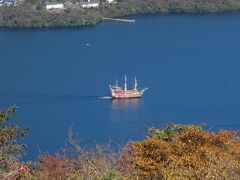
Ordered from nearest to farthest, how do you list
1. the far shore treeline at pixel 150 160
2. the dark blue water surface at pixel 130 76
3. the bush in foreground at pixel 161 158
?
the far shore treeline at pixel 150 160
the bush in foreground at pixel 161 158
the dark blue water surface at pixel 130 76

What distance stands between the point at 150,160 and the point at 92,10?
21.4m

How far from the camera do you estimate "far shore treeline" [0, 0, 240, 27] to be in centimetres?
2381

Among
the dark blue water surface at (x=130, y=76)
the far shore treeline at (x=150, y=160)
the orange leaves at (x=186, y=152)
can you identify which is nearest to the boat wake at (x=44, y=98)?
the dark blue water surface at (x=130, y=76)

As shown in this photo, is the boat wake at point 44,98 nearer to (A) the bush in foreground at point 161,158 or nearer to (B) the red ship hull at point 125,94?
(B) the red ship hull at point 125,94

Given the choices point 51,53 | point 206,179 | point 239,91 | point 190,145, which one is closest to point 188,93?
point 239,91

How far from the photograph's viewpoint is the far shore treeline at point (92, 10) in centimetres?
2381

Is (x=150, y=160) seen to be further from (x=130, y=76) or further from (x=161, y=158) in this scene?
(x=130, y=76)

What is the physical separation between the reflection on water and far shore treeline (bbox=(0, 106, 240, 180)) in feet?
28.5

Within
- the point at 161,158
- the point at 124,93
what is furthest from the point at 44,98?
the point at 161,158

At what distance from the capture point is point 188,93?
1448 centimetres

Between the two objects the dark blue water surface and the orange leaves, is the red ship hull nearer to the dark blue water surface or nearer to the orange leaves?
the dark blue water surface

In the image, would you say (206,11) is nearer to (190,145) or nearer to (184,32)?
(184,32)

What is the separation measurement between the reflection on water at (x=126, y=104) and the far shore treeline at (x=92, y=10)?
377 inches

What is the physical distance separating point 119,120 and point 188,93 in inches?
92.2
